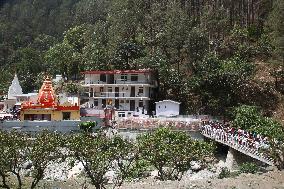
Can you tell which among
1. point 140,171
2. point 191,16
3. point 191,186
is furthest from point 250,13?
point 191,186

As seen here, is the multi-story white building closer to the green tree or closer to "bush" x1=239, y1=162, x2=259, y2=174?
"bush" x1=239, y1=162, x2=259, y2=174

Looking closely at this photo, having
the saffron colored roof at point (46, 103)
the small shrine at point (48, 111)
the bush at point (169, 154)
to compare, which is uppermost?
the saffron colored roof at point (46, 103)

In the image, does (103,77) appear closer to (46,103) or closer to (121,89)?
(121,89)

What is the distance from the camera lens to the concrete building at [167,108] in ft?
164

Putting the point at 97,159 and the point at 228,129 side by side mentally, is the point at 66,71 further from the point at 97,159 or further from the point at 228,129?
the point at 97,159

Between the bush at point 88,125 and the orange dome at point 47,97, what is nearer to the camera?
the bush at point 88,125

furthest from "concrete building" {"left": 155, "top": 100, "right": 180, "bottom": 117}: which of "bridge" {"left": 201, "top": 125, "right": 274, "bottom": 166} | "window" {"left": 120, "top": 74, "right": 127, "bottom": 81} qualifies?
"bridge" {"left": 201, "top": 125, "right": 274, "bottom": 166}

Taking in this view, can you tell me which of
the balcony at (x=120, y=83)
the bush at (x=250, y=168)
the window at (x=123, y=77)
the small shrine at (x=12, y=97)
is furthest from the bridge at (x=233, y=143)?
the small shrine at (x=12, y=97)

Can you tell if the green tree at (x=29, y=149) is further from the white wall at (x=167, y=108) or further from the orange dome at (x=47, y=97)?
the white wall at (x=167, y=108)

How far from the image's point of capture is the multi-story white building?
175 feet

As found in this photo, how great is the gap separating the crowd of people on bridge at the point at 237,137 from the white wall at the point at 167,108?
320 inches

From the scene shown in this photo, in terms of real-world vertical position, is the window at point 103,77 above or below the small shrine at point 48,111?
above

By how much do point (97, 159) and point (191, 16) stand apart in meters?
47.2

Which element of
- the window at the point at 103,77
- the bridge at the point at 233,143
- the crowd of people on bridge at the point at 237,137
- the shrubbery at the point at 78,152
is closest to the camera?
the shrubbery at the point at 78,152
